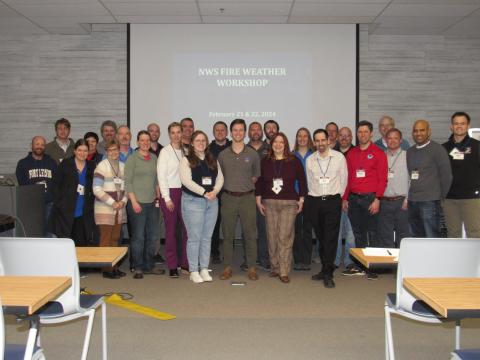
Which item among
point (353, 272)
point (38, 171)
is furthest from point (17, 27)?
point (353, 272)

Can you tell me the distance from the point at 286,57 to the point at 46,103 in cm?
386

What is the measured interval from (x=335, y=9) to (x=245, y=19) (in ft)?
4.44

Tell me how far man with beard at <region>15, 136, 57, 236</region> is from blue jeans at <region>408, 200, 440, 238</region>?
4.02 meters

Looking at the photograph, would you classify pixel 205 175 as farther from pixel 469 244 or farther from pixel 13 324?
pixel 469 244

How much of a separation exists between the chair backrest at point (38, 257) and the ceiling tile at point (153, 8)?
4.85 m

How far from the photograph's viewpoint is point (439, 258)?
2750mm

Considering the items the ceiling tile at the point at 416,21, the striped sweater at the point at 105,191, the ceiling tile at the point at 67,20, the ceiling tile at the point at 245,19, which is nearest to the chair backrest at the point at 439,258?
the striped sweater at the point at 105,191

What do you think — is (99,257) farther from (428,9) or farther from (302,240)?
(428,9)

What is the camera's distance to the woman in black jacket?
5.56 m

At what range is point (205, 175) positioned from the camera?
5.42m

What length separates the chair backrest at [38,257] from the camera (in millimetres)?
2658

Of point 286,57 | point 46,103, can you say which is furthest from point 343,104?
point 46,103

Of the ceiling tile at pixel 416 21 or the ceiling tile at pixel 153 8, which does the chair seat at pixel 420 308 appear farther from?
the ceiling tile at pixel 416 21

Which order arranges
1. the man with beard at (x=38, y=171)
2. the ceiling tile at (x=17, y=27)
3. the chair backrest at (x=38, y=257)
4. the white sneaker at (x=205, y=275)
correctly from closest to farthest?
the chair backrest at (x=38, y=257) < the white sneaker at (x=205, y=275) < the man with beard at (x=38, y=171) < the ceiling tile at (x=17, y=27)
